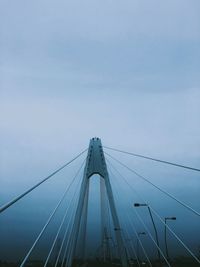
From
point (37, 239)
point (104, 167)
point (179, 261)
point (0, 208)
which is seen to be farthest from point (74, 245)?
point (179, 261)

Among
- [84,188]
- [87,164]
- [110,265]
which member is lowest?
[110,265]

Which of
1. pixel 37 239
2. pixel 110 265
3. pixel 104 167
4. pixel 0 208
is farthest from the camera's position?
pixel 110 265

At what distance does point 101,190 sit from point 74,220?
5783 mm

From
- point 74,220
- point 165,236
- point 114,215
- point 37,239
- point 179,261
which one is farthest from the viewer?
point 179,261

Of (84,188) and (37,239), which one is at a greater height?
(84,188)

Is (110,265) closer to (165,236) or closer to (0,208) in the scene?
(165,236)

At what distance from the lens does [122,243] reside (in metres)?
21.1

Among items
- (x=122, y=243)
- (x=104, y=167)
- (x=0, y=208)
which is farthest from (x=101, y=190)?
(x=0, y=208)

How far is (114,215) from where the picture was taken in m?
20.9

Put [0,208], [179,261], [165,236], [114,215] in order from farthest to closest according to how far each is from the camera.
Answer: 1. [179,261]
2. [165,236]
3. [114,215]
4. [0,208]

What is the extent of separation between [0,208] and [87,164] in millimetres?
16149

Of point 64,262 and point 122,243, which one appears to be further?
point 122,243

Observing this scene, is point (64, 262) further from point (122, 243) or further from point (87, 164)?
point (87, 164)

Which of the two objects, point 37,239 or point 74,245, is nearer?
point 37,239
